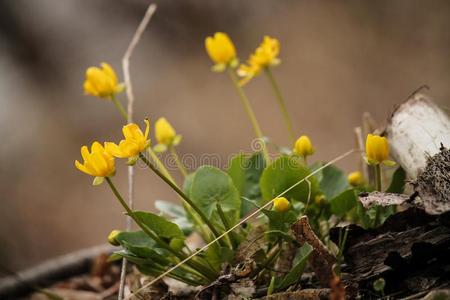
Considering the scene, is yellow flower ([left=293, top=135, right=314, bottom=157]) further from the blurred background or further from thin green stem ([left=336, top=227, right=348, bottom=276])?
the blurred background

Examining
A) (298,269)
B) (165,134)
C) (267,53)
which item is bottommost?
(298,269)

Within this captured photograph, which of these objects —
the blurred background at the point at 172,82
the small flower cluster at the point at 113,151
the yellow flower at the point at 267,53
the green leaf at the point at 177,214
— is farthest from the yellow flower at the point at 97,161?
the blurred background at the point at 172,82

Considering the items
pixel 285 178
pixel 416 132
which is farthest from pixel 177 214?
pixel 416 132

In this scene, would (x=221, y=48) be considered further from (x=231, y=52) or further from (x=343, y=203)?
(x=343, y=203)

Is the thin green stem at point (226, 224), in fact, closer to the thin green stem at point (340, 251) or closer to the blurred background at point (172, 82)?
the thin green stem at point (340, 251)

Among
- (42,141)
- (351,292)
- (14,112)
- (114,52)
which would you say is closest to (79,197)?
(42,141)
